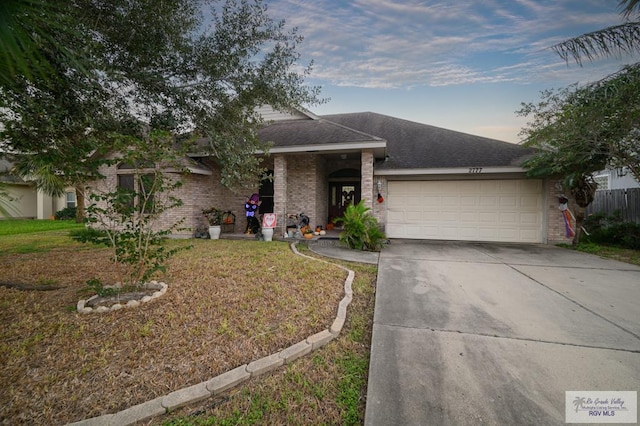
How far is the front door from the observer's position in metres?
12.0

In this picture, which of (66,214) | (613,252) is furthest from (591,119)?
(66,214)

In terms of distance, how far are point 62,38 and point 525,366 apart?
6438 millimetres

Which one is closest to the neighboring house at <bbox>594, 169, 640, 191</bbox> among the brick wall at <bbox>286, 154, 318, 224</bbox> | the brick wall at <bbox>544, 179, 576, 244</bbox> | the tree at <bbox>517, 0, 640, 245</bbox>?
the brick wall at <bbox>544, 179, 576, 244</bbox>

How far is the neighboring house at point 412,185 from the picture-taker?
27.7ft

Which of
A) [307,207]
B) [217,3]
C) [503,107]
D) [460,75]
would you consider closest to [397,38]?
[460,75]

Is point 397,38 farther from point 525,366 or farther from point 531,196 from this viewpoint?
point 525,366

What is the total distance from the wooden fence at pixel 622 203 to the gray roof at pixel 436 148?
3.65 m

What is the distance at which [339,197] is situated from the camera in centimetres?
1212

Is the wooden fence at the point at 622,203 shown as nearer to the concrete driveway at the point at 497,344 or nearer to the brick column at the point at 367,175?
the concrete driveway at the point at 497,344

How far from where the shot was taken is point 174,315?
310cm

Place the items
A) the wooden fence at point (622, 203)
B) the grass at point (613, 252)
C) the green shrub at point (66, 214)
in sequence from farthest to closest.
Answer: the green shrub at point (66, 214), the wooden fence at point (622, 203), the grass at point (613, 252)

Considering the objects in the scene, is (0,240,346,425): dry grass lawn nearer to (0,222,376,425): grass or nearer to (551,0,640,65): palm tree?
(0,222,376,425): grass

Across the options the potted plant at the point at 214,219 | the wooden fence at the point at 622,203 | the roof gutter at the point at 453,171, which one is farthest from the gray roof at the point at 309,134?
the wooden fence at the point at 622,203

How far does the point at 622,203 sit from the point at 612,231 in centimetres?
152
